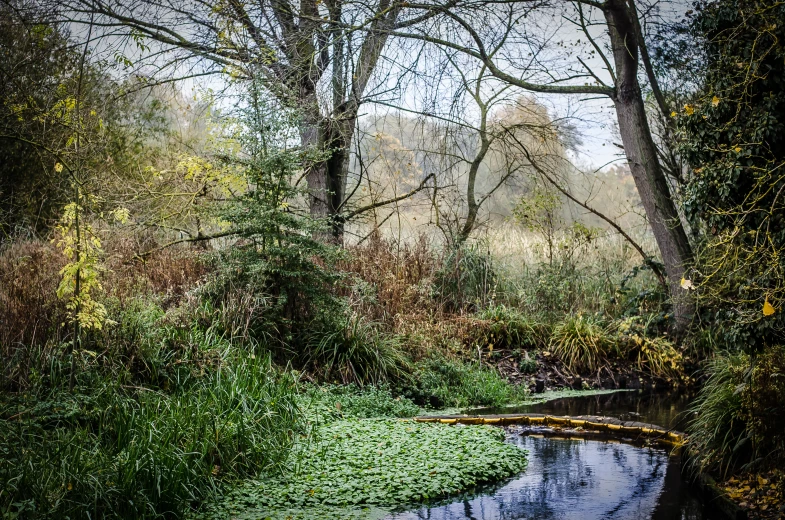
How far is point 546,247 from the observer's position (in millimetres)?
13508

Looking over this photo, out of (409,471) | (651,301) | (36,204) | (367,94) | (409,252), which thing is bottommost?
(409,471)

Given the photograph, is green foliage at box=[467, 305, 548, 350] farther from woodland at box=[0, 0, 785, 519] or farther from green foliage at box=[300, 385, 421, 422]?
green foliage at box=[300, 385, 421, 422]

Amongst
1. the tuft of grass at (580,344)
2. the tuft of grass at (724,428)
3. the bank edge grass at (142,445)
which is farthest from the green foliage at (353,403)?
the tuft of grass at (580,344)

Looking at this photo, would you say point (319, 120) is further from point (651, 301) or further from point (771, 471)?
point (771, 471)

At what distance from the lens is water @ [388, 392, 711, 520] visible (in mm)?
5328

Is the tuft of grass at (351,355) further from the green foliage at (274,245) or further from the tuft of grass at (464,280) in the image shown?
the tuft of grass at (464,280)

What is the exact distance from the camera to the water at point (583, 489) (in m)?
5.33

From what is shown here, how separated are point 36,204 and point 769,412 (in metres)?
13.1

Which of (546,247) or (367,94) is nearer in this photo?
(367,94)

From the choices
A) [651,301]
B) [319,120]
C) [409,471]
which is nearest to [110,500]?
[409,471]

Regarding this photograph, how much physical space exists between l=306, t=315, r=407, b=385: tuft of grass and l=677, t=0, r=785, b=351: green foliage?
407 centimetres

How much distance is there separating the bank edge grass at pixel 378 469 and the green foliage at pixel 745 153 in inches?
92.4

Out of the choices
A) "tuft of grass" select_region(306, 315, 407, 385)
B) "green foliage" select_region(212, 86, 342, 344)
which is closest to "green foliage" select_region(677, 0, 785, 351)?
"tuft of grass" select_region(306, 315, 407, 385)

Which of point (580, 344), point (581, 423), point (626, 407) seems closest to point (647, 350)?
point (580, 344)
